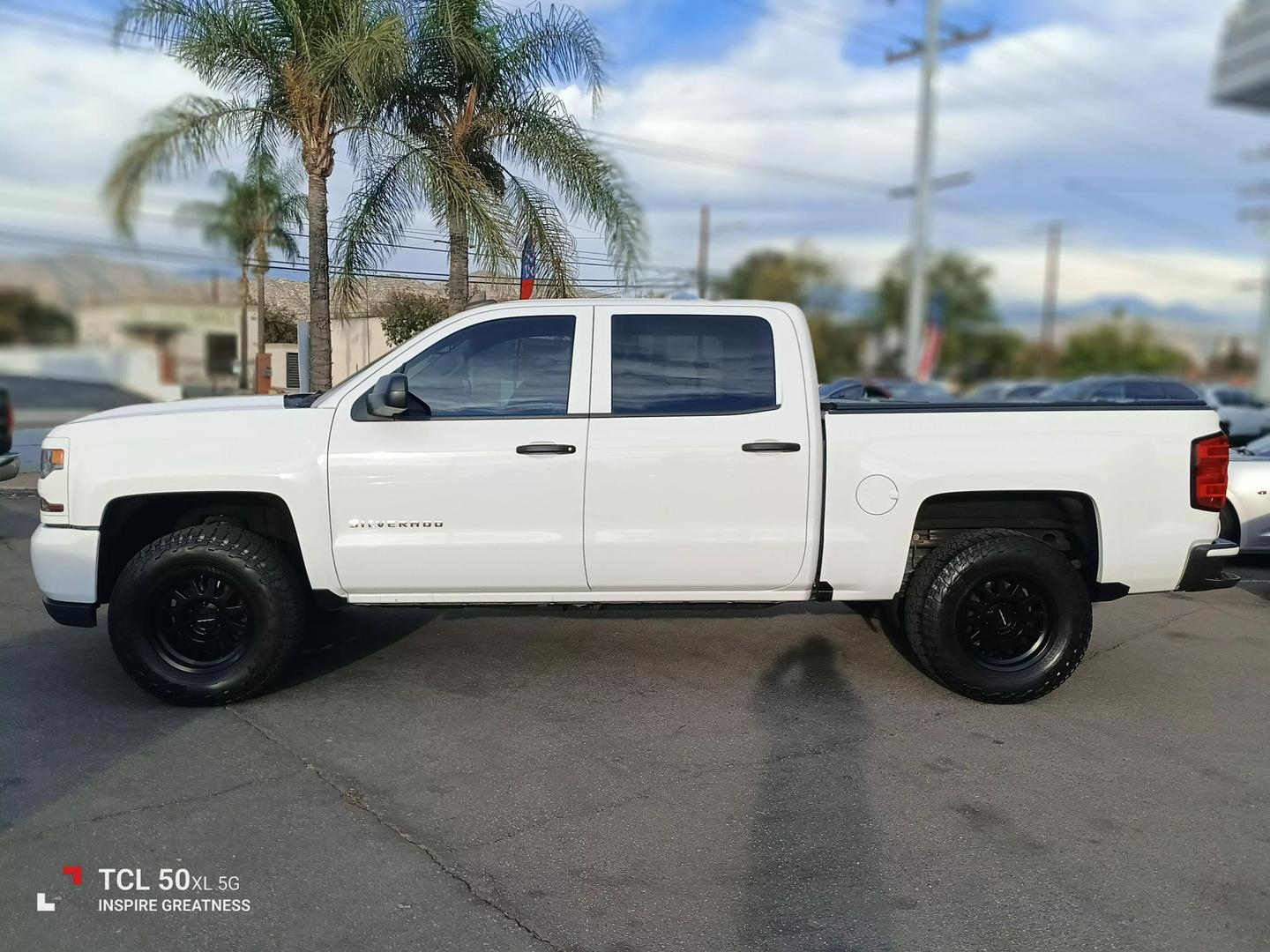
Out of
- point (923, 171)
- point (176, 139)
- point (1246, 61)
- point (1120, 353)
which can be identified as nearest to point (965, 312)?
point (1120, 353)

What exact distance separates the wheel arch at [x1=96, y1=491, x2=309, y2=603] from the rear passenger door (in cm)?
156

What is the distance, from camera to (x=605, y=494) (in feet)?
16.2

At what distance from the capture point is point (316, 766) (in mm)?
4312

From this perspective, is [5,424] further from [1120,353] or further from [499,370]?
[1120,353]

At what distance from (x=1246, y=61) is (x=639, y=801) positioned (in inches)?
614

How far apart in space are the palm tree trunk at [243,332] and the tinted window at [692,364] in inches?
362

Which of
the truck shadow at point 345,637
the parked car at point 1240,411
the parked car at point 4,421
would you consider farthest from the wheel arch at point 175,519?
the parked car at point 1240,411

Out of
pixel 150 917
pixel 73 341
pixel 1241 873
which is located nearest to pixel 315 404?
pixel 150 917

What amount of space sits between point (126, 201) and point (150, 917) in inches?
402

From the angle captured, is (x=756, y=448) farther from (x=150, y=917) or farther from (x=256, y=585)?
(x=150, y=917)

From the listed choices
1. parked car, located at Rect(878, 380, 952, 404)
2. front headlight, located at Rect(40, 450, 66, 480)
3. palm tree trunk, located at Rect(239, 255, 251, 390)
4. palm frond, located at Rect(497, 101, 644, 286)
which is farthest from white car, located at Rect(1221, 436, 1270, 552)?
parked car, located at Rect(878, 380, 952, 404)

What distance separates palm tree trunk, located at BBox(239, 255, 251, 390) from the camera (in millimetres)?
13148

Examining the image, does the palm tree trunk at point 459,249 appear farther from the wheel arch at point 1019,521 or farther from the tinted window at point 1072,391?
the tinted window at point 1072,391

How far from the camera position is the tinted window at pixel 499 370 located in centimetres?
501
